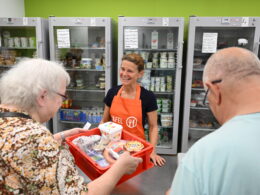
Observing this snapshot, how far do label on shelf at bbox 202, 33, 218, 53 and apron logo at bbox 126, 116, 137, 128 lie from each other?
180 centimetres

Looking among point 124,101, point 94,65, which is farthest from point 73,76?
point 124,101

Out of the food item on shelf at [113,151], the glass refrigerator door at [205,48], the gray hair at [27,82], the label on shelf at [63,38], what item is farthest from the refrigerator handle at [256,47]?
the gray hair at [27,82]

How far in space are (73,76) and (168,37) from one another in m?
1.79

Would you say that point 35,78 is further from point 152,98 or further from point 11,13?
point 11,13

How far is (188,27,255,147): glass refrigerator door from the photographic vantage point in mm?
3162

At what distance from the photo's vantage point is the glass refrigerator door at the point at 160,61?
3334 mm

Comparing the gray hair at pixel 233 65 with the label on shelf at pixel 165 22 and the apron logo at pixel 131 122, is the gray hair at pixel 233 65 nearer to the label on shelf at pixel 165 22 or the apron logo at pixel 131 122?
the apron logo at pixel 131 122

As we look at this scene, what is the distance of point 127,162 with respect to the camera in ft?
3.84

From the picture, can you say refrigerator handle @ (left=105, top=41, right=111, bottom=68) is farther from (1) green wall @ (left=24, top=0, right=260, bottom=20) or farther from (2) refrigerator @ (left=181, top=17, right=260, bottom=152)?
(2) refrigerator @ (left=181, top=17, right=260, bottom=152)

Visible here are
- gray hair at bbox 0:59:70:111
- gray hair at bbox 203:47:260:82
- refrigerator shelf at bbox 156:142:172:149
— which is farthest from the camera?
refrigerator shelf at bbox 156:142:172:149

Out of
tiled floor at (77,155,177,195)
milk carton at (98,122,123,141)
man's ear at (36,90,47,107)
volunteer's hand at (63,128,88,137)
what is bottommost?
tiled floor at (77,155,177,195)

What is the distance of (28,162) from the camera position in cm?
84

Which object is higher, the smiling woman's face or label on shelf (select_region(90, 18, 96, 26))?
label on shelf (select_region(90, 18, 96, 26))

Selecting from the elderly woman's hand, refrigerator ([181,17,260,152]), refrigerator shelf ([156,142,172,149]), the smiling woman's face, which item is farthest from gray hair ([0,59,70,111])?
refrigerator shelf ([156,142,172,149])
